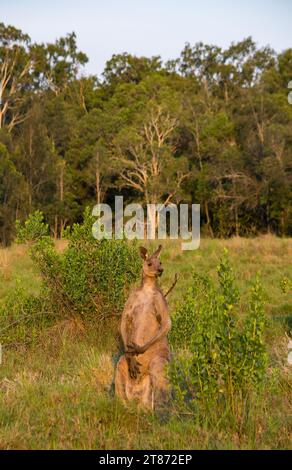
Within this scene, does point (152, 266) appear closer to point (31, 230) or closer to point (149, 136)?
point (31, 230)

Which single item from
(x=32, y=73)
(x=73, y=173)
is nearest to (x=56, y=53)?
(x=32, y=73)

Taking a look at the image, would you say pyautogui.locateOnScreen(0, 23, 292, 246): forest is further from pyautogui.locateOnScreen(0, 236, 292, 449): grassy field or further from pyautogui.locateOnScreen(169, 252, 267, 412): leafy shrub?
pyautogui.locateOnScreen(169, 252, 267, 412): leafy shrub

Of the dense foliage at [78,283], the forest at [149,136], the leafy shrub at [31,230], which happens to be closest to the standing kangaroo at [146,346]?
the dense foliage at [78,283]

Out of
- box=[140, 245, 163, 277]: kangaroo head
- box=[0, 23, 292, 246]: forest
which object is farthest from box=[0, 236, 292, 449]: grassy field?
box=[0, 23, 292, 246]: forest

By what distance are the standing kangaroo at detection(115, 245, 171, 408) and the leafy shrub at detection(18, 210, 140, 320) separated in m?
3.86

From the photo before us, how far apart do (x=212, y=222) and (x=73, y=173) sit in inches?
372

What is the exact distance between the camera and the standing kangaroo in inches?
221

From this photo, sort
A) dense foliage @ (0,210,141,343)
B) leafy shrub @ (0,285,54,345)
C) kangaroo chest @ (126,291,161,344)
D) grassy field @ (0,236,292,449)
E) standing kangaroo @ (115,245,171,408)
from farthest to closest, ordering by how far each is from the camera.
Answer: dense foliage @ (0,210,141,343) → leafy shrub @ (0,285,54,345) → kangaroo chest @ (126,291,161,344) → standing kangaroo @ (115,245,171,408) → grassy field @ (0,236,292,449)

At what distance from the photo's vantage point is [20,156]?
3316 centimetres

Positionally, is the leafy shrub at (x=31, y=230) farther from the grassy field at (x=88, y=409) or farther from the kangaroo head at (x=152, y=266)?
the kangaroo head at (x=152, y=266)

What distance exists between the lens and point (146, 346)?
5.65 meters

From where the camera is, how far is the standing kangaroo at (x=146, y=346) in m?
5.62

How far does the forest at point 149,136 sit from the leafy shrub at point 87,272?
16626mm
